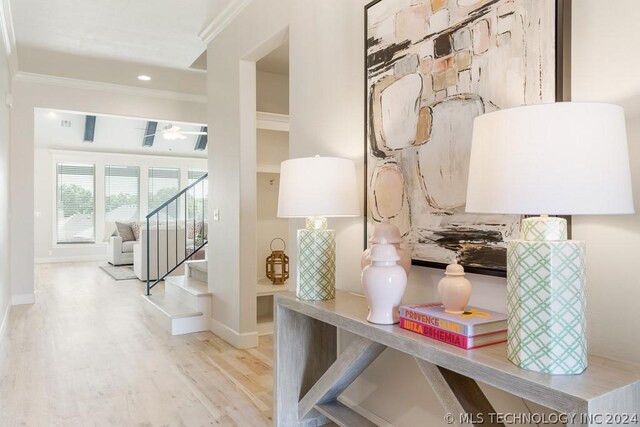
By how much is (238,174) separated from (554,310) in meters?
2.89

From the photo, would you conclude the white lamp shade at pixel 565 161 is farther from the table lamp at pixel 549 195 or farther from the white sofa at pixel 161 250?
the white sofa at pixel 161 250

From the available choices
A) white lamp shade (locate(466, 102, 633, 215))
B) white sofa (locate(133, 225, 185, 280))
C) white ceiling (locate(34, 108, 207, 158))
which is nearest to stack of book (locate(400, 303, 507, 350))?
white lamp shade (locate(466, 102, 633, 215))

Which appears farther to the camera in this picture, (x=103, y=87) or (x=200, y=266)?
(x=103, y=87)

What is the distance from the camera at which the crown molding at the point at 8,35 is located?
3607mm

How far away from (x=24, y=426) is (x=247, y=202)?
79.2 inches

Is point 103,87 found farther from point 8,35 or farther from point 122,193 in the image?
point 122,193

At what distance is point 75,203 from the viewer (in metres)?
9.75

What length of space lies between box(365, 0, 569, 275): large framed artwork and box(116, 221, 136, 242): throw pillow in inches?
309

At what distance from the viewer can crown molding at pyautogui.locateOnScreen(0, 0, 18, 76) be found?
3.61m

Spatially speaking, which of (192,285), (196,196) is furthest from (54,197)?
(192,285)

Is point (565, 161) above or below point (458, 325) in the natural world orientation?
above

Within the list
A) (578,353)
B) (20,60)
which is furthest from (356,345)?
(20,60)

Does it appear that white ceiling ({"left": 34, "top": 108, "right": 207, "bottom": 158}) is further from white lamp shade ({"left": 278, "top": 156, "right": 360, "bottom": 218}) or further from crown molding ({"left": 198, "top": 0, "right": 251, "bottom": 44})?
white lamp shade ({"left": 278, "top": 156, "right": 360, "bottom": 218})

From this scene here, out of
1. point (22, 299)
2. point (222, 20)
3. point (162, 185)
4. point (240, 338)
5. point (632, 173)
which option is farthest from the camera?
point (162, 185)
